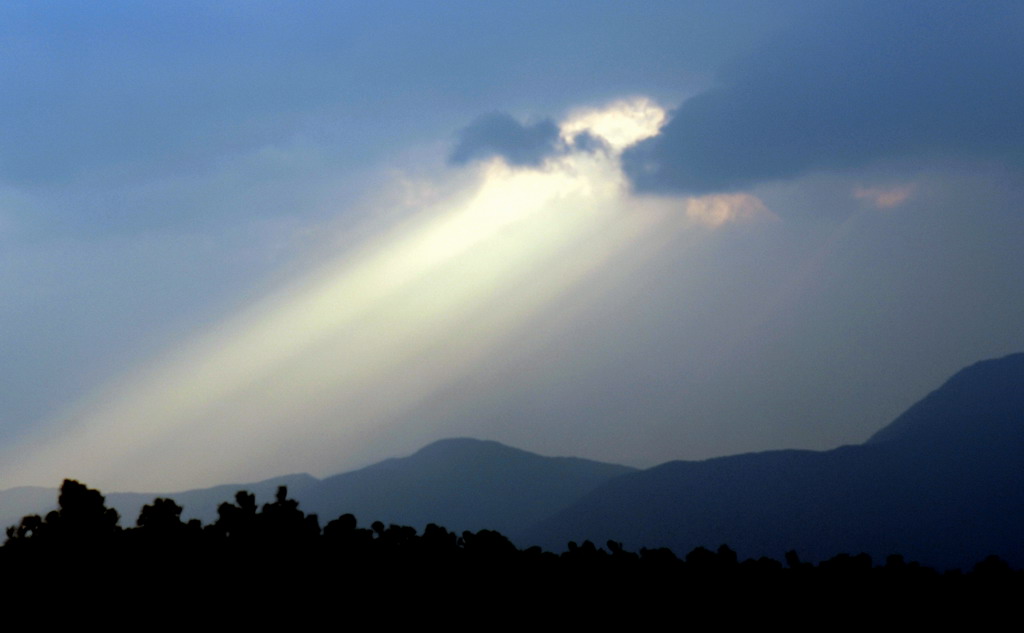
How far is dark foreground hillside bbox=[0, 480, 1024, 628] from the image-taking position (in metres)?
34.2

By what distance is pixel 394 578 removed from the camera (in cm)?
3728

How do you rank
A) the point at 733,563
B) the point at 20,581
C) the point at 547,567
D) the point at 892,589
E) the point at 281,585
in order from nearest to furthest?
the point at 20,581, the point at 281,585, the point at 892,589, the point at 547,567, the point at 733,563

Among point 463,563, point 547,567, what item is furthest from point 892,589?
point 463,563

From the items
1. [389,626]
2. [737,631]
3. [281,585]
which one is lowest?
[737,631]

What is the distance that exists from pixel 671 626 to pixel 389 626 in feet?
40.0

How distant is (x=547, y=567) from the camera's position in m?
41.0

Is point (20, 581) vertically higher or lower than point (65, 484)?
lower

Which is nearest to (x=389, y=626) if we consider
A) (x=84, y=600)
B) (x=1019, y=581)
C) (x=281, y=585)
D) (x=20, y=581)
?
(x=281, y=585)

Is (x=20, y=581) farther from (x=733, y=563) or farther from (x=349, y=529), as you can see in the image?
(x=733, y=563)

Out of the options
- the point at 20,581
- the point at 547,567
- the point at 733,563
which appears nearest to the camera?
the point at 20,581

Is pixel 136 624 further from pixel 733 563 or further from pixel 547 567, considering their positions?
pixel 733 563

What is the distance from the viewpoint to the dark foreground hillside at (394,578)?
112 ft

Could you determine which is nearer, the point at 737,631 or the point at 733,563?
the point at 737,631

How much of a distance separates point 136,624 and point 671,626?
70.7ft
